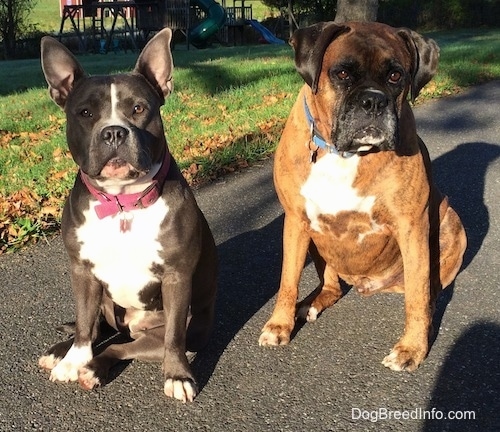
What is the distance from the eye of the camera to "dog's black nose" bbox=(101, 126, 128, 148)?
122 inches

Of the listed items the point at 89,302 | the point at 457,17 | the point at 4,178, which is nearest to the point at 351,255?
the point at 89,302

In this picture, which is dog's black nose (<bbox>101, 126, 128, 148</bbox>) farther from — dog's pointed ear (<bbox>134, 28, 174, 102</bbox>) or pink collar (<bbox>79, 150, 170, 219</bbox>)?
dog's pointed ear (<bbox>134, 28, 174, 102</bbox>)

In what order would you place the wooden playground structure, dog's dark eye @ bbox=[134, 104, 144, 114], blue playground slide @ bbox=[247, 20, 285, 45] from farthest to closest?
blue playground slide @ bbox=[247, 20, 285, 45] → the wooden playground structure → dog's dark eye @ bbox=[134, 104, 144, 114]

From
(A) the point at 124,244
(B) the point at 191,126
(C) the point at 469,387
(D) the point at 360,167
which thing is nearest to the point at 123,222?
(A) the point at 124,244

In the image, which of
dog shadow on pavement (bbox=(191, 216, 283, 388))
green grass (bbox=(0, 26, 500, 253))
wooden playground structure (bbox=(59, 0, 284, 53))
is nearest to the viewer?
dog shadow on pavement (bbox=(191, 216, 283, 388))

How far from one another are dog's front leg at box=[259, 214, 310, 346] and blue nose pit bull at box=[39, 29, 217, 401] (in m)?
0.61

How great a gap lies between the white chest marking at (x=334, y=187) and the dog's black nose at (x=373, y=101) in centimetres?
33

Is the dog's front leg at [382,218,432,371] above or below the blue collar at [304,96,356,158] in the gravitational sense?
below

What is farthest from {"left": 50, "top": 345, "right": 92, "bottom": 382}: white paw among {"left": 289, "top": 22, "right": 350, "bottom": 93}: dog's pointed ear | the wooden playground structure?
the wooden playground structure

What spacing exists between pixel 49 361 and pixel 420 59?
245cm

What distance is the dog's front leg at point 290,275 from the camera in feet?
12.5

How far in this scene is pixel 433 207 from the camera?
3.96 m

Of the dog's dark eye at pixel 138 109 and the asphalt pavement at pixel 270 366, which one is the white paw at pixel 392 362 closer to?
the asphalt pavement at pixel 270 366

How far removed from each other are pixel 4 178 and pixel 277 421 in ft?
13.9
